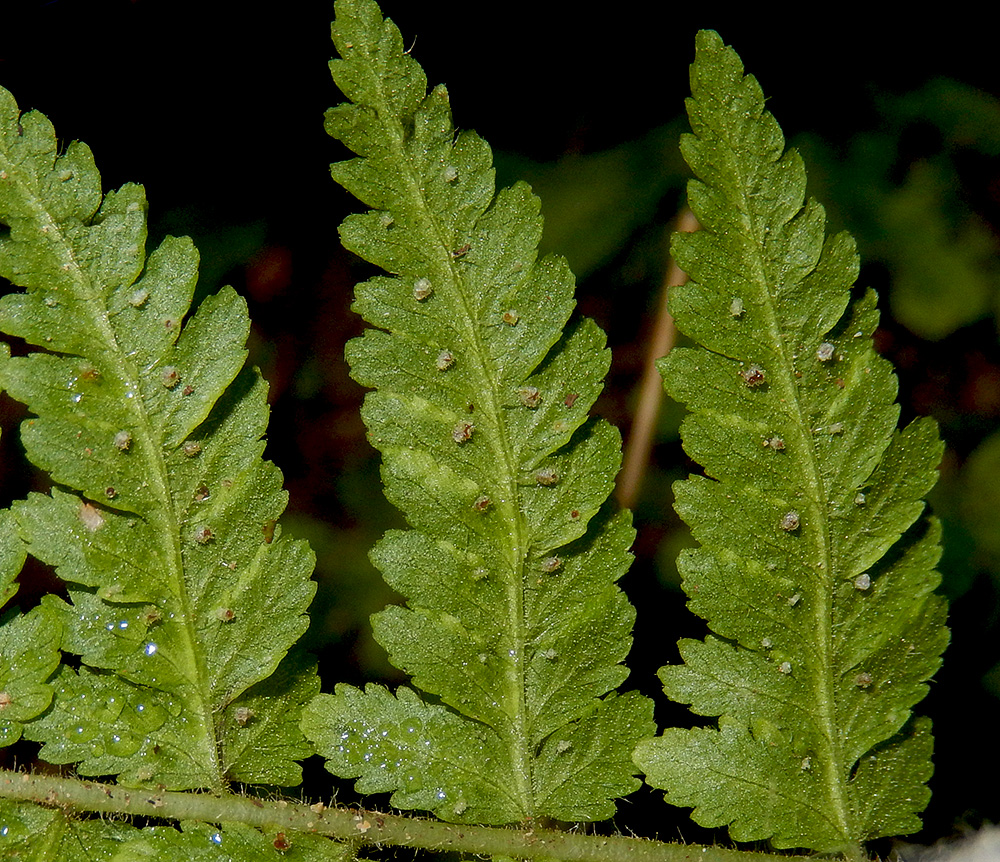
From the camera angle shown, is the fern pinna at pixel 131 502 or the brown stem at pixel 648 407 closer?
the fern pinna at pixel 131 502

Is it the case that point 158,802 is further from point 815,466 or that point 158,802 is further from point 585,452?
point 815,466

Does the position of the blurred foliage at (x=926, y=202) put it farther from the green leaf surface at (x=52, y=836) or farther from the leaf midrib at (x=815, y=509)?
the green leaf surface at (x=52, y=836)

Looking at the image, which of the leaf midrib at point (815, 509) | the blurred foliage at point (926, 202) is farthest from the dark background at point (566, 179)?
the leaf midrib at point (815, 509)

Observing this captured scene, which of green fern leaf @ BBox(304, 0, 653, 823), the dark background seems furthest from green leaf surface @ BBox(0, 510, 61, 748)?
the dark background

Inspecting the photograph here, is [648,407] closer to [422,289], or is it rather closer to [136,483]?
[422,289]

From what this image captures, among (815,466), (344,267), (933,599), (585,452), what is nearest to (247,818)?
(585,452)

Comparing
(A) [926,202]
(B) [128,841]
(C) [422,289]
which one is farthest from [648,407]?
(B) [128,841]

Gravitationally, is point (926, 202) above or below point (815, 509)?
above
